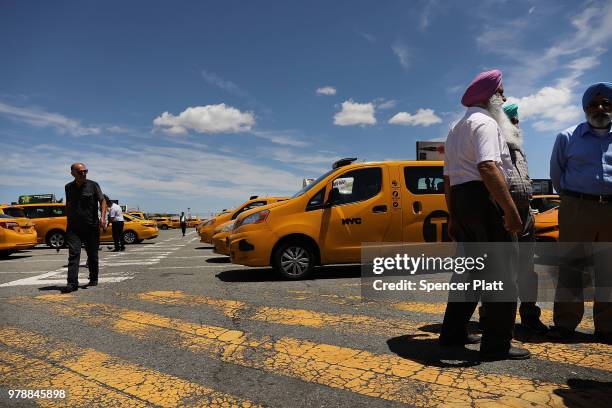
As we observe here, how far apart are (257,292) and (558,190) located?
11.7ft

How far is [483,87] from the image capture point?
2908mm

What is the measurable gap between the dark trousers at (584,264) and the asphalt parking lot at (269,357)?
197 millimetres

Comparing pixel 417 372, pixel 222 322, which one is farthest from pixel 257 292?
pixel 417 372

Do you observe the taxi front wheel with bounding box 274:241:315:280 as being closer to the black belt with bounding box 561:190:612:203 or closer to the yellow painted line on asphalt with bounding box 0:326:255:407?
the yellow painted line on asphalt with bounding box 0:326:255:407

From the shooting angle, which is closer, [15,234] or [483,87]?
[483,87]

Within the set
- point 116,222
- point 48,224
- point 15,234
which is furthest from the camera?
point 48,224

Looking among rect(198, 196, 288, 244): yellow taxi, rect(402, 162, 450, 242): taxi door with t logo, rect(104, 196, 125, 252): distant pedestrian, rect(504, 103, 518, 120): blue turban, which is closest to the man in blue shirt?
rect(504, 103, 518, 120): blue turban

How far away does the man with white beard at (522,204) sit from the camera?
2902 mm

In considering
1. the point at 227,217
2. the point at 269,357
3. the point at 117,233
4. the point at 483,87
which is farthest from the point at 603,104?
the point at 117,233

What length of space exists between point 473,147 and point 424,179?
409cm

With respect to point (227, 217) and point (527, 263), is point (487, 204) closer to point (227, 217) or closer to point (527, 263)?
point (527, 263)

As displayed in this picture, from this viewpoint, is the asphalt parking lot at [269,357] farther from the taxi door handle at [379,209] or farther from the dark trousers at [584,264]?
the taxi door handle at [379,209]

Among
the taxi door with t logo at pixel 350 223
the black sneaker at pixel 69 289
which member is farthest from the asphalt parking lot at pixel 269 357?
the taxi door with t logo at pixel 350 223

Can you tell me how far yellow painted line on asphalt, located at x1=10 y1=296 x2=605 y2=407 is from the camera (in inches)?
87.5
